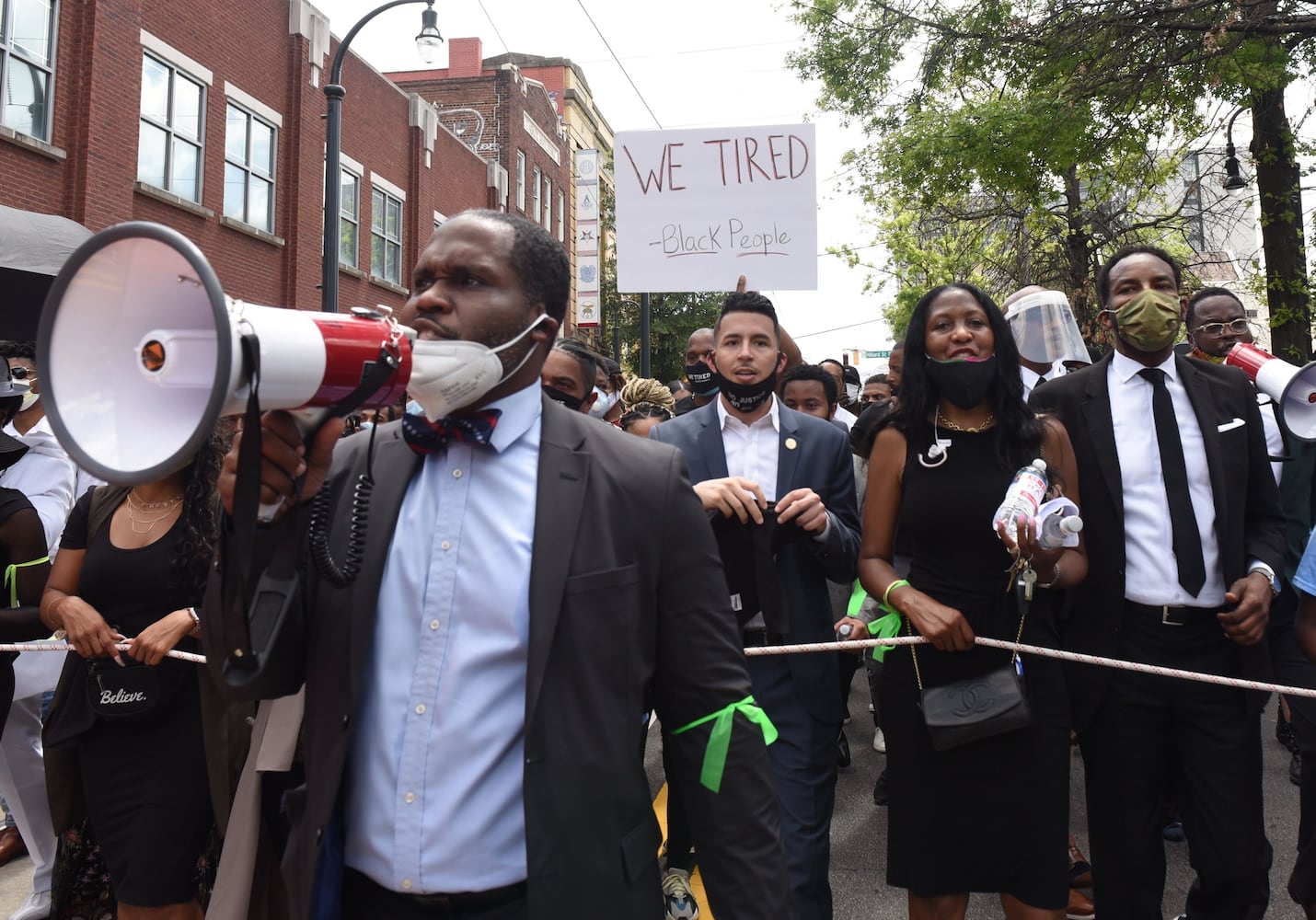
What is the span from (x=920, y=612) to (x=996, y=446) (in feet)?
1.87

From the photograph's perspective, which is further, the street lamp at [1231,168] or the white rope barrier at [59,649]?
the street lamp at [1231,168]

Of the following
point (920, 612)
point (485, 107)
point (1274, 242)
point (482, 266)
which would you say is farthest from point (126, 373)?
point (485, 107)

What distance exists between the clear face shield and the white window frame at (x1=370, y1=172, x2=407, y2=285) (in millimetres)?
17714

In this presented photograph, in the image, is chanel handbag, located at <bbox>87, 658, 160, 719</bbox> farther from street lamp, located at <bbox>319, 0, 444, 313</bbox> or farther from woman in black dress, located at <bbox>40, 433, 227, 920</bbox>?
street lamp, located at <bbox>319, 0, 444, 313</bbox>

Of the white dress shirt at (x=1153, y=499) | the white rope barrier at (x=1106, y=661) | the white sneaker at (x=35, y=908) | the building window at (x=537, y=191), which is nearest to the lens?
the white rope barrier at (x=1106, y=661)

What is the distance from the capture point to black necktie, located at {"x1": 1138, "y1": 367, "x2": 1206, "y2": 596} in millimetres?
3166

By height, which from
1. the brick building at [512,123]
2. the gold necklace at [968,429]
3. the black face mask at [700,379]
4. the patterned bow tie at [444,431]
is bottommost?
the patterned bow tie at [444,431]

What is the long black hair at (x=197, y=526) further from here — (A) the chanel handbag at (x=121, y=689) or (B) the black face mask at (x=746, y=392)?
(B) the black face mask at (x=746, y=392)

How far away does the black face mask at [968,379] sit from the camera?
3.13 metres

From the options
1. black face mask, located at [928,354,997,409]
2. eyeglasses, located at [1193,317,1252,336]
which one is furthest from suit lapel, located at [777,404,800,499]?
eyeglasses, located at [1193,317,1252,336]

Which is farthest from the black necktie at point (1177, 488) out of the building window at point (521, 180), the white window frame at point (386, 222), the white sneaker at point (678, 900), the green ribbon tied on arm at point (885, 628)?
the building window at point (521, 180)

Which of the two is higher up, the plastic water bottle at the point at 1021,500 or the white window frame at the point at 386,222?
the white window frame at the point at 386,222

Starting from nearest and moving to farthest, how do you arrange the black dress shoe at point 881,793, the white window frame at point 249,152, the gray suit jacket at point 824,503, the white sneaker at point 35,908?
the gray suit jacket at point 824,503 < the white sneaker at point 35,908 < the black dress shoe at point 881,793 < the white window frame at point 249,152

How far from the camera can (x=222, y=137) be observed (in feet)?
51.1
